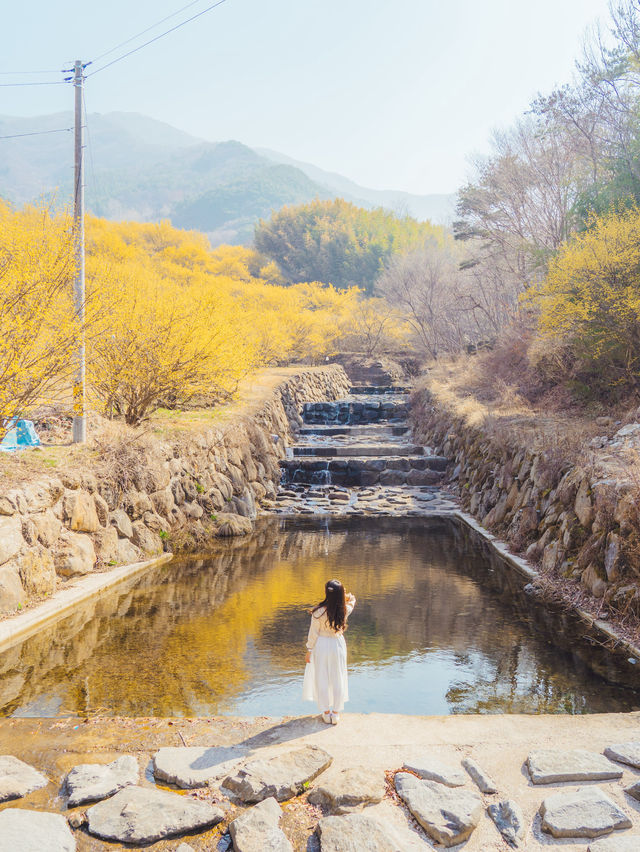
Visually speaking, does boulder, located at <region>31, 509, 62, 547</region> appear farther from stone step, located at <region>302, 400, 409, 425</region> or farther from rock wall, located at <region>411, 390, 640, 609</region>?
stone step, located at <region>302, 400, 409, 425</region>

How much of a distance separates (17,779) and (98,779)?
1.64ft

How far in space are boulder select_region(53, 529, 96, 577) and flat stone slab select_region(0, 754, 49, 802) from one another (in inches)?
165

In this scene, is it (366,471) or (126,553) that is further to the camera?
(366,471)

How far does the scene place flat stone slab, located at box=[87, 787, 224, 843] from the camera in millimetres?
3521

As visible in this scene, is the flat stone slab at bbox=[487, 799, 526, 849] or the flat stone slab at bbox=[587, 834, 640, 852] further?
the flat stone slab at bbox=[487, 799, 526, 849]

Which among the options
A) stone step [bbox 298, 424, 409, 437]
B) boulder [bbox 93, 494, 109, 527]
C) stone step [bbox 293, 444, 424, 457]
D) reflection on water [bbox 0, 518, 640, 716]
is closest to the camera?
reflection on water [bbox 0, 518, 640, 716]

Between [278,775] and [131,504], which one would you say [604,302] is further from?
[278,775]

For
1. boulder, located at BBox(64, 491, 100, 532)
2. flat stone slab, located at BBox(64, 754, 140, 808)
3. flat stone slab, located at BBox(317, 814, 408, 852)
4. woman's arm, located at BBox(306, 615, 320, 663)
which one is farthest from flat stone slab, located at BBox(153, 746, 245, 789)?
boulder, located at BBox(64, 491, 100, 532)

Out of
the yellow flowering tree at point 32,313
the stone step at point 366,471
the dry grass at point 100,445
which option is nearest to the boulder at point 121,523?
the dry grass at point 100,445

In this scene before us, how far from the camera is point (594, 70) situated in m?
17.7

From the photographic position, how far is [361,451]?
58.5 ft

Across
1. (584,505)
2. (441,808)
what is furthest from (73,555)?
(584,505)

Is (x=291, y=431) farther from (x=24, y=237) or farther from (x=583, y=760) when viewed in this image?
(x=583, y=760)

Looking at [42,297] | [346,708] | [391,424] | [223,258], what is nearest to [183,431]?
[42,297]
